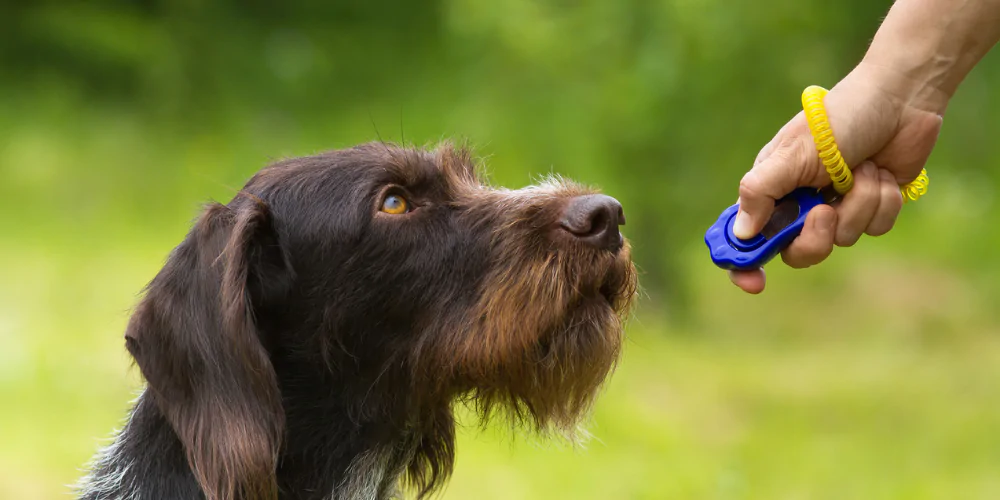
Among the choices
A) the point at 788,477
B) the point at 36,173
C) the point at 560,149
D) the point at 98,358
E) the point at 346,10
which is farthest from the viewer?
the point at 346,10

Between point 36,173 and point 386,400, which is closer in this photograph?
point 386,400

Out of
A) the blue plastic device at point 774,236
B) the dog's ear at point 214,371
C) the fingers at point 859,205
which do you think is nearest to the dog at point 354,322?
the dog's ear at point 214,371

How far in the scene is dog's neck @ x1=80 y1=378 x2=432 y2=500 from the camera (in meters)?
2.80

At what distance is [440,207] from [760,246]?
0.82 m

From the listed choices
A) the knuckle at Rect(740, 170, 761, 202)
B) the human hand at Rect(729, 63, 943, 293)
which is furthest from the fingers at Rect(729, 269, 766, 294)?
the knuckle at Rect(740, 170, 761, 202)

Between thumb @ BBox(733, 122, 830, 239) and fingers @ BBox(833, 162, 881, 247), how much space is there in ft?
0.24

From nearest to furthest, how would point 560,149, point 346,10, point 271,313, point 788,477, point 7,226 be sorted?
point 271,313
point 788,477
point 560,149
point 7,226
point 346,10

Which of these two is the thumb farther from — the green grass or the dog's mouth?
the green grass

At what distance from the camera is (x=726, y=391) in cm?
729

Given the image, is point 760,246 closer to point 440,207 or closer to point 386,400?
point 440,207

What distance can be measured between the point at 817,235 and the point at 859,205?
14 centimetres

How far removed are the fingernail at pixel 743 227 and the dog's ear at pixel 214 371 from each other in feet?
3.83

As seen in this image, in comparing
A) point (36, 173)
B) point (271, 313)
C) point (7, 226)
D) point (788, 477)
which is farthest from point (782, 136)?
point (36, 173)

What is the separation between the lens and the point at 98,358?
7.35m
